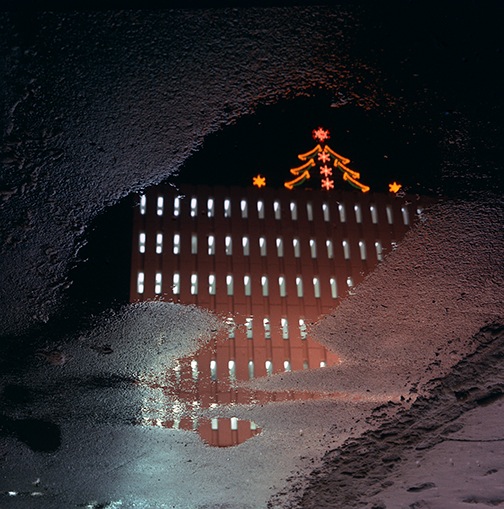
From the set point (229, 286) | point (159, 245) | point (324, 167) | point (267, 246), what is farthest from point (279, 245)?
point (324, 167)

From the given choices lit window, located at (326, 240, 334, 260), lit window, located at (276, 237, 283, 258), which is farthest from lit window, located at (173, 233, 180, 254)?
lit window, located at (326, 240, 334, 260)

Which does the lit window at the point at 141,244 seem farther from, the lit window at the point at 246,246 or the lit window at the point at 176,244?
the lit window at the point at 246,246

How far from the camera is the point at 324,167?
10398mm

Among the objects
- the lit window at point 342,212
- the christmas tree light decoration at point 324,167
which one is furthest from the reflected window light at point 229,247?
the christmas tree light decoration at point 324,167

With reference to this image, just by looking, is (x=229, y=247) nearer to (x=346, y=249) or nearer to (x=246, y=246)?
(x=246, y=246)

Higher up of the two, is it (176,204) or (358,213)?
(358,213)

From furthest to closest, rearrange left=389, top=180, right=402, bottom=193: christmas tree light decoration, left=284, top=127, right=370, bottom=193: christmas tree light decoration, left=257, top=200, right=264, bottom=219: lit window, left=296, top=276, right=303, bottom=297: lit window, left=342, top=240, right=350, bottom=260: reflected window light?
left=296, top=276, right=303, bottom=297: lit window, left=342, top=240, right=350, bottom=260: reflected window light, left=257, top=200, right=264, bottom=219: lit window, left=284, top=127, right=370, bottom=193: christmas tree light decoration, left=389, top=180, right=402, bottom=193: christmas tree light decoration

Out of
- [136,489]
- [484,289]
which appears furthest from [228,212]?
[484,289]

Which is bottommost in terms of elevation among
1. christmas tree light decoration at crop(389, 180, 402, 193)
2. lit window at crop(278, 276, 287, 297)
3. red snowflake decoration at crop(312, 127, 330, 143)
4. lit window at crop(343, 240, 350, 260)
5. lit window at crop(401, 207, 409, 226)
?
lit window at crop(401, 207, 409, 226)

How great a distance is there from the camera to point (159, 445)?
201 inches

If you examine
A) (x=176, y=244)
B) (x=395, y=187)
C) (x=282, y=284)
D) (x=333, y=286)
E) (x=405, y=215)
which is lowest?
(x=405, y=215)

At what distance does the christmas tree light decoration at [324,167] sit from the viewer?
152 inches

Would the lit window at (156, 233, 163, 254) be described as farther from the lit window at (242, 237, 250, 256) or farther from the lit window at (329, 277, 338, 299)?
the lit window at (329, 277, 338, 299)

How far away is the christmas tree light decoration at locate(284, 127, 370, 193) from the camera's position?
387cm
